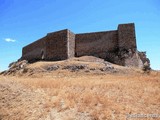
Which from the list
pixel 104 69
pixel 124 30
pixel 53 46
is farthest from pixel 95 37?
pixel 104 69

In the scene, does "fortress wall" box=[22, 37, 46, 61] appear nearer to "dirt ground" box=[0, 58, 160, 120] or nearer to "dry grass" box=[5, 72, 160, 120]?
"dirt ground" box=[0, 58, 160, 120]

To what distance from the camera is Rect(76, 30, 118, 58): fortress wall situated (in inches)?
1075

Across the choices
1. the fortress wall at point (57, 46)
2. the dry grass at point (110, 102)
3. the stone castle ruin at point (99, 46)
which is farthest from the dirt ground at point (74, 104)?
the fortress wall at point (57, 46)

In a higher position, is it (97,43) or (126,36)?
(126,36)

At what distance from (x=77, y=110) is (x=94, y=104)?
0.87 metres

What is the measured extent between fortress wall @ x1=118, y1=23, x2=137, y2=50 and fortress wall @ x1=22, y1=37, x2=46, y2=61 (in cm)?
1209

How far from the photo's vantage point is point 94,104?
8.24 meters

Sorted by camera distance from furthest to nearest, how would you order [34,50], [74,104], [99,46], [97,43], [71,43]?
1. [34,50]
2. [71,43]
3. [97,43]
4. [99,46]
5. [74,104]

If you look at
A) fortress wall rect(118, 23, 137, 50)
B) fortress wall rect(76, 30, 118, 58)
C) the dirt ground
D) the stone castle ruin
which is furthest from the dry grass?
fortress wall rect(76, 30, 118, 58)

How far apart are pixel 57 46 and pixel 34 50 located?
8582 millimetres

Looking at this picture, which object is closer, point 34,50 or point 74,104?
point 74,104

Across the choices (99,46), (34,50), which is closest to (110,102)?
(99,46)

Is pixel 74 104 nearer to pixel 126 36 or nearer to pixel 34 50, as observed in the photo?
pixel 126 36

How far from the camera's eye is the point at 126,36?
1037 inches
